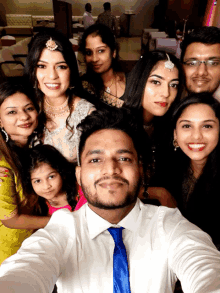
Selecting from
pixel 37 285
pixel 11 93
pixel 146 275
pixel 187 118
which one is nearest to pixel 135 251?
pixel 146 275

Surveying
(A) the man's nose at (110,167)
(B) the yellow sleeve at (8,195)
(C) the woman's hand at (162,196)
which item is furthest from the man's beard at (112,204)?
(B) the yellow sleeve at (8,195)

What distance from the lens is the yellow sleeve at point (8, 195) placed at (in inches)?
58.1

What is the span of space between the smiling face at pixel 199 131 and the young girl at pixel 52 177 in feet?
2.94

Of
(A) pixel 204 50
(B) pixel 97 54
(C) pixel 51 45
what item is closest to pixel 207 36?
(A) pixel 204 50

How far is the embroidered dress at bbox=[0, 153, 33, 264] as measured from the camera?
1.49 meters

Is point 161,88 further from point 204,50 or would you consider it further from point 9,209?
point 9,209

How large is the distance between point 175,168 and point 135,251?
0.95 meters

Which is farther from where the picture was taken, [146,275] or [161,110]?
[161,110]

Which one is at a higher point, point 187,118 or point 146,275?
point 187,118

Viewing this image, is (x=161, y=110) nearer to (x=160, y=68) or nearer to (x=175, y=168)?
(x=160, y=68)

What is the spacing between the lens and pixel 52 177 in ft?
5.79

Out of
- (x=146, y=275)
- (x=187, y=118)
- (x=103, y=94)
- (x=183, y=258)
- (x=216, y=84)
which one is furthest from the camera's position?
(x=103, y=94)

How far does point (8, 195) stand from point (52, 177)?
36 cm

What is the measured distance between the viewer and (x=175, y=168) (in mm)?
1822
